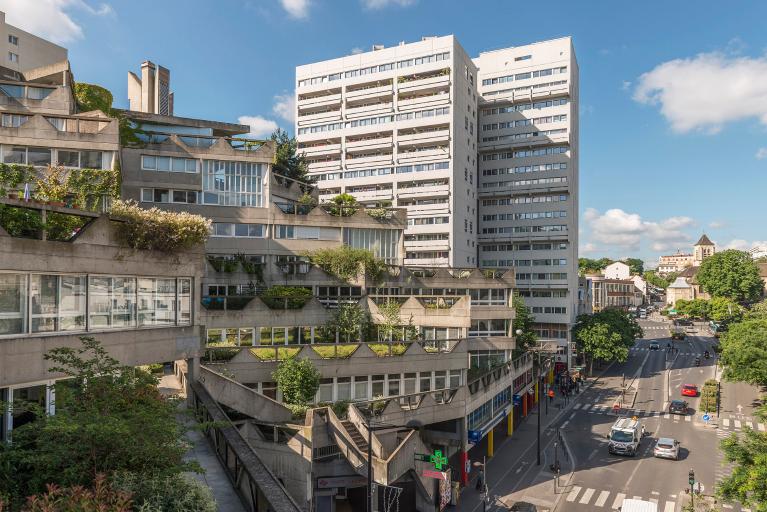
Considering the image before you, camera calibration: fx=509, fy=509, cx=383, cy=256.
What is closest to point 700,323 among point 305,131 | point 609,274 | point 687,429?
point 609,274

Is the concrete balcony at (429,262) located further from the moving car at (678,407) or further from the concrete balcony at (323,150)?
the moving car at (678,407)

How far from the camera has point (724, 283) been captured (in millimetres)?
94438

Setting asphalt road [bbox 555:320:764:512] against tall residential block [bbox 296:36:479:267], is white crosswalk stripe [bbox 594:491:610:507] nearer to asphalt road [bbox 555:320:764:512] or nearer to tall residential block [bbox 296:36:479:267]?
asphalt road [bbox 555:320:764:512]

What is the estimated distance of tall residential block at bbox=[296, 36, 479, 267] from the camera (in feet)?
205

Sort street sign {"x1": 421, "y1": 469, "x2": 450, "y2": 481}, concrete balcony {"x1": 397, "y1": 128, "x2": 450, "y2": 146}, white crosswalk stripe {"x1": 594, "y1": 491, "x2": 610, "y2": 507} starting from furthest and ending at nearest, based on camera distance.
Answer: concrete balcony {"x1": 397, "y1": 128, "x2": 450, "y2": 146}, white crosswalk stripe {"x1": 594, "y1": 491, "x2": 610, "y2": 507}, street sign {"x1": 421, "y1": 469, "x2": 450, "y2": 481}

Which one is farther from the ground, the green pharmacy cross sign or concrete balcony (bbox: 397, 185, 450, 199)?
concrete balcony (bbox: 397, 185, 450, 199)

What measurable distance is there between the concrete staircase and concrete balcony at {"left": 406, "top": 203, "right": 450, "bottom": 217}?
41257 millimetres

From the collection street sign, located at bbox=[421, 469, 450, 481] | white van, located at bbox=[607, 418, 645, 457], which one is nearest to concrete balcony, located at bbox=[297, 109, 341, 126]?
white van, located at bbox=[607, 418, 645, 457]

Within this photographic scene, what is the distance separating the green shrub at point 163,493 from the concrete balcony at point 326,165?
61.5m

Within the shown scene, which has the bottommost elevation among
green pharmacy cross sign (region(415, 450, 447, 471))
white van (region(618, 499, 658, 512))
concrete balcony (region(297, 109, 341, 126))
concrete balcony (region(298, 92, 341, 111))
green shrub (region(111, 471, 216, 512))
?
white van (region(618, 499, 658, 512))

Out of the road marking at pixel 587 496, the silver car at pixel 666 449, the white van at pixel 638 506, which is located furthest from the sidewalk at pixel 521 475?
the silver car at pixel 666 449

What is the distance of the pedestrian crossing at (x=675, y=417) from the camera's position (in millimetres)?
42844

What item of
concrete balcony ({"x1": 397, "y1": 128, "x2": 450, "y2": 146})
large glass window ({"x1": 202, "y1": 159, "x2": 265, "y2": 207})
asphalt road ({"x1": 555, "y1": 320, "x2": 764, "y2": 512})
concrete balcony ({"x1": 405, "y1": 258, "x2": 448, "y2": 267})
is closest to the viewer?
asphalt road ({"x1": 555, "y1": 320, "x2": 764, "y2": 512})

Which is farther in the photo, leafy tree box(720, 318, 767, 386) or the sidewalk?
leafy tree box(720, 318, 767, 386)
